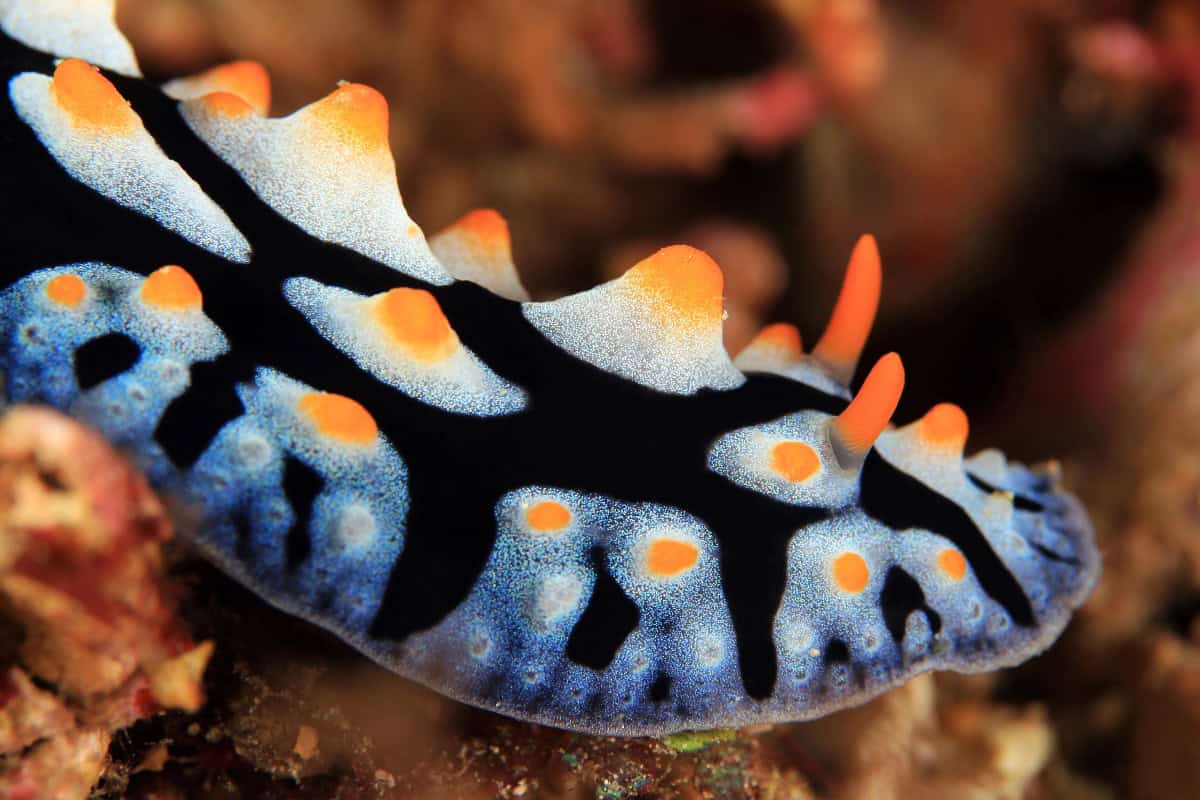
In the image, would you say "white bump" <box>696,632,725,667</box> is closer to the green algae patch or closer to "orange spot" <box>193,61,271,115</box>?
the green algae patch

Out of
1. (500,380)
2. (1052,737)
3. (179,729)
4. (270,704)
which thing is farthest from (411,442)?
(1052,737)

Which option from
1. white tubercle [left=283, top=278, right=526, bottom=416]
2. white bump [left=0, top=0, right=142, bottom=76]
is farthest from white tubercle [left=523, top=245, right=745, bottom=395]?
white bump [left=0, top=0, right=142, bottom=76]

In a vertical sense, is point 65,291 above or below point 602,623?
above

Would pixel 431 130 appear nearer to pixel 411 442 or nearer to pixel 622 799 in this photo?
pixel 411 442

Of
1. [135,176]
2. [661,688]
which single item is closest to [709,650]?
[661,688]

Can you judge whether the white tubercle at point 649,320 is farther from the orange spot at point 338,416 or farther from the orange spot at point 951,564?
the orange spot at point 951,564

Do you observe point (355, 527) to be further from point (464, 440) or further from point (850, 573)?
point (850, 573)
